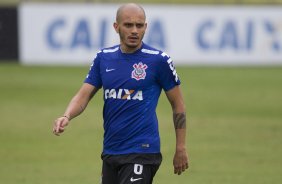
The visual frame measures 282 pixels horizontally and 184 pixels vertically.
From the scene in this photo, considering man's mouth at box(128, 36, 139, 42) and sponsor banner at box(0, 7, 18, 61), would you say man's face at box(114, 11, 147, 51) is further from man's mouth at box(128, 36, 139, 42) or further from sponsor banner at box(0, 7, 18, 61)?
sponsor banner at box(0, 7, 18, 61)

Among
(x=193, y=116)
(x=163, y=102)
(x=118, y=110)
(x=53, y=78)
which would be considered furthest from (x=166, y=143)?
(x=53, y=78)

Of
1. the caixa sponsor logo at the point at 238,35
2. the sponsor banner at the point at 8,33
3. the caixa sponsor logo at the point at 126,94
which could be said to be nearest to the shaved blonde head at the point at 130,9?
the caixa sponsor logo at the point at 126,94

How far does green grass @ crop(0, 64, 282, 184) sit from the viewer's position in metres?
13.1

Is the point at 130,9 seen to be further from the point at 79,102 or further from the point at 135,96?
the point at 79,102

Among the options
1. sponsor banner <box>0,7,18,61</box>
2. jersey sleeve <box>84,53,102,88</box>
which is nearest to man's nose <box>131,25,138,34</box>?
jersey sleeve <box>84,53,102,88</box>

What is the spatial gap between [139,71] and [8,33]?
23889 millimetres

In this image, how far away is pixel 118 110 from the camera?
8102 millimetres

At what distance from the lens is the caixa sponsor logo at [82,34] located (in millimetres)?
31703

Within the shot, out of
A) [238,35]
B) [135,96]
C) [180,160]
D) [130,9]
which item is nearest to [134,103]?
[135,96]

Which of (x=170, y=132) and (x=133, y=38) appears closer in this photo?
(x=133, y=38)

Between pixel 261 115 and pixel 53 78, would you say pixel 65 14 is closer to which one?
pixel 53 78

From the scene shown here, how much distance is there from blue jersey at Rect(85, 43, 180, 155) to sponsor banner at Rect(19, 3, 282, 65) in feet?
77.0

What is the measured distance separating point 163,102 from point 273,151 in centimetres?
758

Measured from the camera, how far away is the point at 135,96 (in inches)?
318
